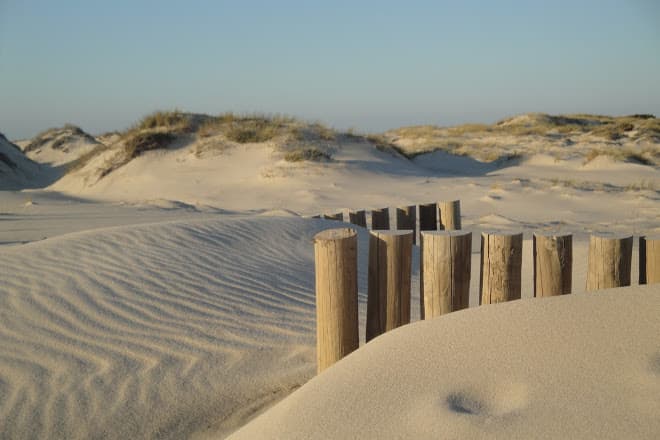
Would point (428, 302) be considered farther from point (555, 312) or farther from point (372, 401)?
point (372, 401)

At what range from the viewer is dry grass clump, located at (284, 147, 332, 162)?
1552 cm

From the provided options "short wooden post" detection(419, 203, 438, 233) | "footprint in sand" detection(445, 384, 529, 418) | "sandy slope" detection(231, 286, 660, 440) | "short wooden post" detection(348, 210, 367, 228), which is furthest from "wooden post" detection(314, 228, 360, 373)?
"short wooden post" detection(348, 210, 367, 228)

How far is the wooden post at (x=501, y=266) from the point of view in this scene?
3.04m

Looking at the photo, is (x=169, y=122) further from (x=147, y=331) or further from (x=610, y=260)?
(x=610, y=260)

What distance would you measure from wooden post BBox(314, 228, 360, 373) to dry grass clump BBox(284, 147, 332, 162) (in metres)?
12.5

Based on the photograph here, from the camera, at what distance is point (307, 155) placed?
618 inches

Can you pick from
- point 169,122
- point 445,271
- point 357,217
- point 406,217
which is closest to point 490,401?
point 445,271

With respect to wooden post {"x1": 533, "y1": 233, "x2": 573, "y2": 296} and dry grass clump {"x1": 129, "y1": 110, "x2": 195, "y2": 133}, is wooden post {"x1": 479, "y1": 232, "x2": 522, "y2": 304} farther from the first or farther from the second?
dry grass clump {"x1": 129, "y1": 110, "x2": 195, "y2": 133}

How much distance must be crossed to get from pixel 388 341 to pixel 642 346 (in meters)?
1.03

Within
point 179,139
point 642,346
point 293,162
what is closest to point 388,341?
point 642,346

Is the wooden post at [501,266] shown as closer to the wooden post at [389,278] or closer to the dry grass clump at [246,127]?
the wooden post at [389,278]

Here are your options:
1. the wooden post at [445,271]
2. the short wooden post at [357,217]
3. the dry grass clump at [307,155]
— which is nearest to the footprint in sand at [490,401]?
the wooden post at [445,271]

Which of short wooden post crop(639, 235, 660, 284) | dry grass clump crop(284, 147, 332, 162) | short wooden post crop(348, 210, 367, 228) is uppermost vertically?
dry grass clump crop(284, 147, 332, 162)

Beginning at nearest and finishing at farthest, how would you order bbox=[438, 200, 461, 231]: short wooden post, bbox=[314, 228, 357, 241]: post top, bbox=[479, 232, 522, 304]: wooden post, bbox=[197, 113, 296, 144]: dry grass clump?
bbox=[314, 228, 357, 241]: post top
bbox=[479, 232, 522, 304]: wooden post
bbox=[438, 200, 461, 231]: short wooden post
bbox=[197, 113, 296, 144]: dry grass clump
